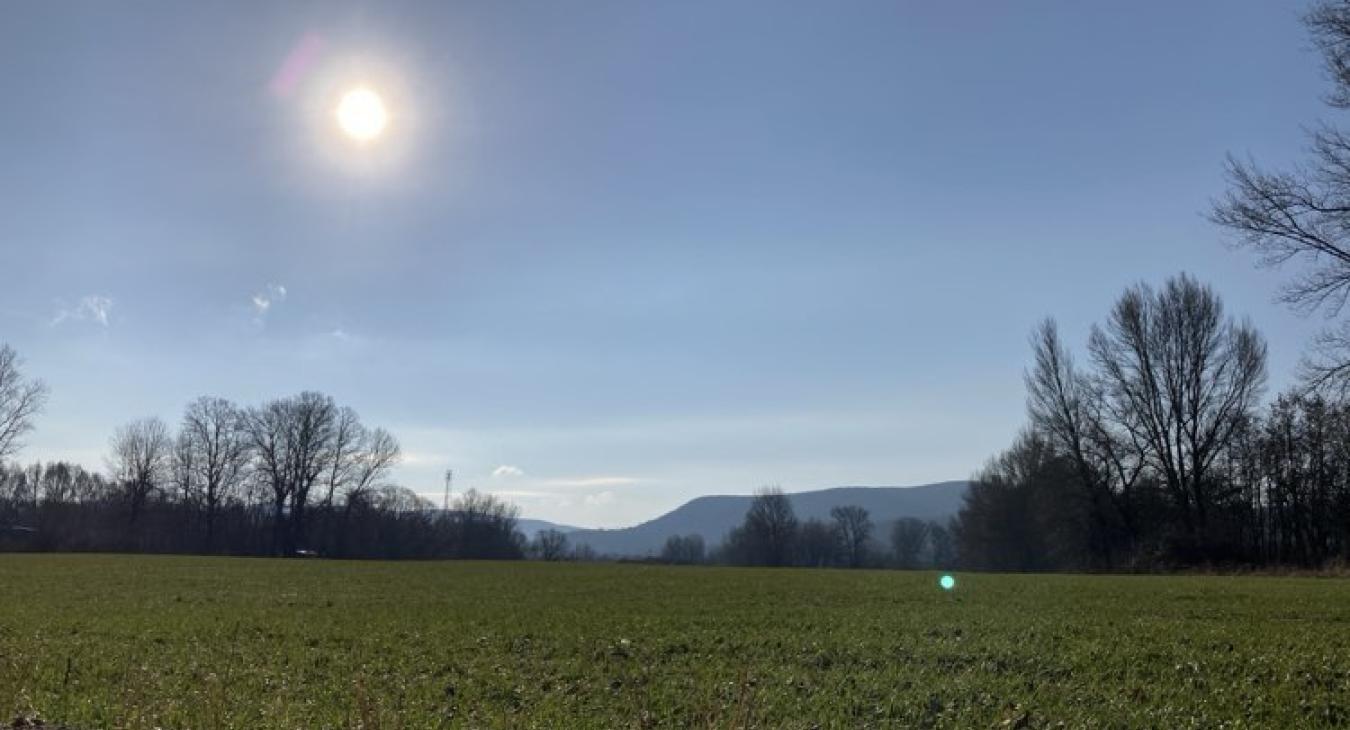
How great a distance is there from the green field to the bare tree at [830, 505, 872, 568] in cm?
12653

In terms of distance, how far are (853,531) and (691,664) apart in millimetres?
140720

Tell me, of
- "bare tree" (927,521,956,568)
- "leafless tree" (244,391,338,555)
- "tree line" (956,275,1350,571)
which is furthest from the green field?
"bare tree" (927,521,956,568)

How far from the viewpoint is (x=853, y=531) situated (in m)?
144

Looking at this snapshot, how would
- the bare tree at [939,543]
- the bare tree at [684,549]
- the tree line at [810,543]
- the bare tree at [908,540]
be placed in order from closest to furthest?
1. the tree line at [810,543]
2. the bare tree at [939,543]
3. the bare tree at [908,540]
4. the bare tree at [684,549]

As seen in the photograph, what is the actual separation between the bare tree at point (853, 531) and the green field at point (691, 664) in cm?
12653

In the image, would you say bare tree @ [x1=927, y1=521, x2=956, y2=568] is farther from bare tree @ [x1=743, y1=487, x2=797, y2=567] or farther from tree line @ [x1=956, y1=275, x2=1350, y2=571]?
tree line @ [x1=956, y1=275, x2=1350, y2=571]

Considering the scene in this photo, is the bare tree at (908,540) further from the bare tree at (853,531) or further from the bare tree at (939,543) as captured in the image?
the bare tree at (853,531)

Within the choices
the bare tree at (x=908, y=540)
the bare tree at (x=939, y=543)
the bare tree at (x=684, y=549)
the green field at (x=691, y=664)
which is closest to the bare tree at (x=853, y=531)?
the bare tree at (x=908, y=540)

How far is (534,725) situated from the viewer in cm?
684

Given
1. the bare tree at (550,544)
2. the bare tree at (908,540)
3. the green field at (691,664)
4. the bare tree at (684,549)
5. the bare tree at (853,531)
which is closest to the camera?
the green field at (691,664)

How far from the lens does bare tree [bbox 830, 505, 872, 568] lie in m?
140

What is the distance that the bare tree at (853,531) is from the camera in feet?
460

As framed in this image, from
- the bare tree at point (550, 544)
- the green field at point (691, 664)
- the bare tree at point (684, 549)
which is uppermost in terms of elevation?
the green field at point (691, 664)

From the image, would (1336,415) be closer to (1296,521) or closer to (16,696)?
(16,696)
